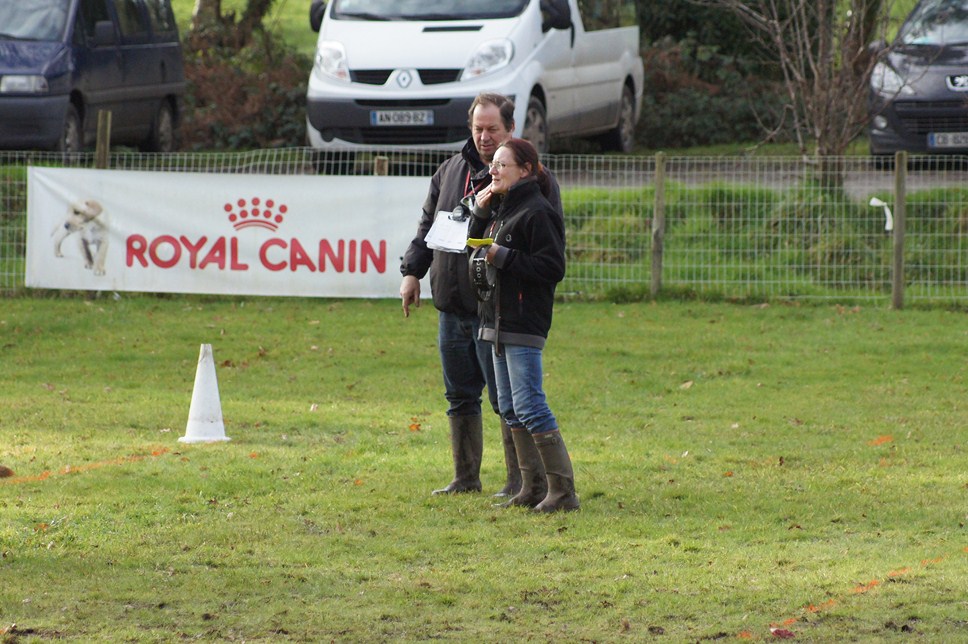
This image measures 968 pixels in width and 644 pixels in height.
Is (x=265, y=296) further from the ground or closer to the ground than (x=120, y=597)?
further from the ground

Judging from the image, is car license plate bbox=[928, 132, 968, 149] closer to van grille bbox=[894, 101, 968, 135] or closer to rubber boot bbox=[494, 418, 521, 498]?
van grille bbox=[894, 101, 968, 135]

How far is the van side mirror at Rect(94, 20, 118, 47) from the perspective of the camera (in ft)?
57.3

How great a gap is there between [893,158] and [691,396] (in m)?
4.63

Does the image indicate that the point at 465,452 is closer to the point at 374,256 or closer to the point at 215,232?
the point at 374,256

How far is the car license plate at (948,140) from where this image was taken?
1709 centimetres

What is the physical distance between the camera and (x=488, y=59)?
16.1 meters

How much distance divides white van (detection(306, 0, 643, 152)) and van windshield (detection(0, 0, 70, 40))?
9.02 ft

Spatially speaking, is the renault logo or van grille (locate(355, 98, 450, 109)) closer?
van grille (locate(355, 98, 450, 109))

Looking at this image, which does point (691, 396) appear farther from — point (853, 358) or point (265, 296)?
point (265, 296)

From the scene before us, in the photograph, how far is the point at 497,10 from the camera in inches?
653

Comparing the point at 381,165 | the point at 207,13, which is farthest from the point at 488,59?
the point at 207,13

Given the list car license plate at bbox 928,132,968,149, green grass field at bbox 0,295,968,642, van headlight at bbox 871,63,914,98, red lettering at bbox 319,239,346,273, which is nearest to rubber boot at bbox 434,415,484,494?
green grass field at bbox 0,295,968,642

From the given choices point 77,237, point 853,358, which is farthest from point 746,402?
point 77,237

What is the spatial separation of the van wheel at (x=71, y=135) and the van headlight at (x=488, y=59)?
14.4 ft
